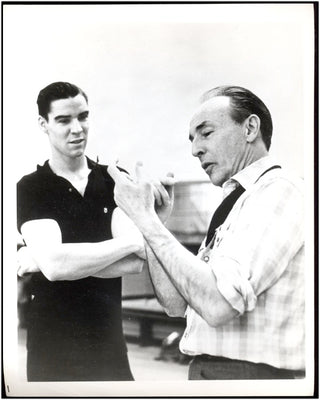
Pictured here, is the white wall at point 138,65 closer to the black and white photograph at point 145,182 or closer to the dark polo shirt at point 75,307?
the black and white photograph at point 145,182

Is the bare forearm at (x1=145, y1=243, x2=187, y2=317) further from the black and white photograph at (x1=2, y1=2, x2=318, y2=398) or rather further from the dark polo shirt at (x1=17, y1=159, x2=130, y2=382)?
the dark polo shirt at (x1=17, y1=159, x2=130, y2=382)

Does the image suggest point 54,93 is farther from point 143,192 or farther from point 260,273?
point 260,273

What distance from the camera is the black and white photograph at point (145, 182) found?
1941 mm

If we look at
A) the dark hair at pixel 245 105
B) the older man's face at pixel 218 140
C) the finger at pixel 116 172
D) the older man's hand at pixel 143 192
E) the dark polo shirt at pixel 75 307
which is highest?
the dark hair at pixel 245 105

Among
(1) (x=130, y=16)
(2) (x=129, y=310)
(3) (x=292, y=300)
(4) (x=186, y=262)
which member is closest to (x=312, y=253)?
(3) (x=292, y=300)

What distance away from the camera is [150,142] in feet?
6.45

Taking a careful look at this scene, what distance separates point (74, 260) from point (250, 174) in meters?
0.68

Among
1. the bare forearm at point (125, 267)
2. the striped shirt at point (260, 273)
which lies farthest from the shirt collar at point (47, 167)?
the striped shirt at point (260, 273)

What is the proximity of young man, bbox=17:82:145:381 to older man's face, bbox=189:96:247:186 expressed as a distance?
0.36 metres

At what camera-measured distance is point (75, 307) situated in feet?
6.38

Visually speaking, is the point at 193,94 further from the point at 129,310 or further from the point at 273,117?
the point at 129,310

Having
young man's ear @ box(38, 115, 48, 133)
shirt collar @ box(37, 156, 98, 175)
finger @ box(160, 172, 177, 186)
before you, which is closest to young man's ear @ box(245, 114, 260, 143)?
finger @ box(160, 172, 177, 186)

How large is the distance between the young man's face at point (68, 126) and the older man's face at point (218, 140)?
38cm

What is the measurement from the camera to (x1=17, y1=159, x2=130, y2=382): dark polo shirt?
1941mm
